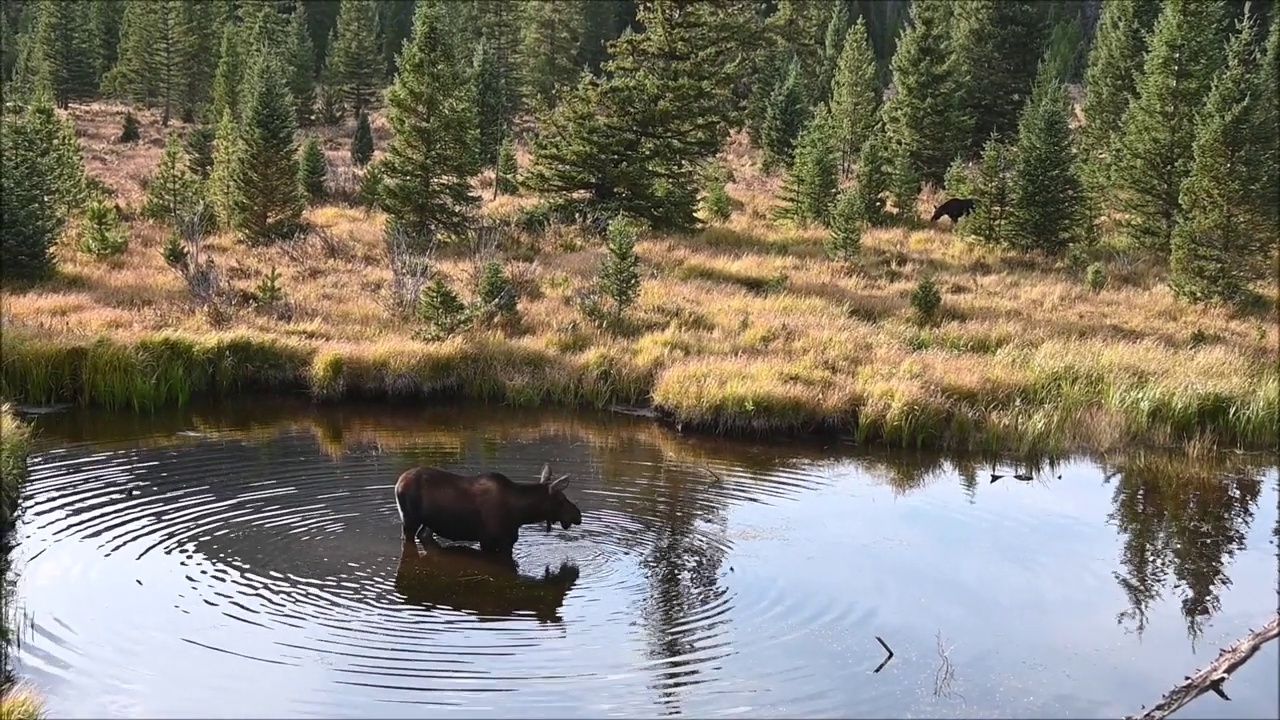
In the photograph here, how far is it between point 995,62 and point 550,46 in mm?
28234

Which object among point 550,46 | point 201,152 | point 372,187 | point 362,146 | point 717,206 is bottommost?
point 717,206

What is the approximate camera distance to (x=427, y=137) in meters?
31.6

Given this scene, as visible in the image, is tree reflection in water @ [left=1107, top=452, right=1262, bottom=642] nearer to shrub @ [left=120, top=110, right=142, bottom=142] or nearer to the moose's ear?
the moose's ear

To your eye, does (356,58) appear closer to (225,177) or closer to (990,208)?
(225,177)

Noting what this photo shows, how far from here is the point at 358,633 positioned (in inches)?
388

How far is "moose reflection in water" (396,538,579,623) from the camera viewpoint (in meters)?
10.7

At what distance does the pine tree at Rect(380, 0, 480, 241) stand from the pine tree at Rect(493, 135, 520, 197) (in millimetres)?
8140

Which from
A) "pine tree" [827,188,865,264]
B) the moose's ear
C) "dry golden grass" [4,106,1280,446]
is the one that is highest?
"pine tree" [827,188,865,264]

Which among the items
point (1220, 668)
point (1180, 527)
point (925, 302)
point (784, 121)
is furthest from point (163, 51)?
point (1220, 668)

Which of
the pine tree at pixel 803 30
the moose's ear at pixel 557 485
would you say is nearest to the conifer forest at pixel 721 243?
the moose's ear at pixel 557 485

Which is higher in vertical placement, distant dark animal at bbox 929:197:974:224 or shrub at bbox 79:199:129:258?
distant dark animal at bbox 929:197:974:224

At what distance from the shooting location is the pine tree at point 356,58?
7119 centimetres

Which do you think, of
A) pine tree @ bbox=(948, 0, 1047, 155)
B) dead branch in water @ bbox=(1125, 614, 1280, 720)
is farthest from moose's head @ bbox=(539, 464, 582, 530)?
pine tree @ bbox=(948, 0, 1047, 155)

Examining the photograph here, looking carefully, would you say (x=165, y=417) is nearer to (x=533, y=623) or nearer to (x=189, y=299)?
(x=189, y=299)
